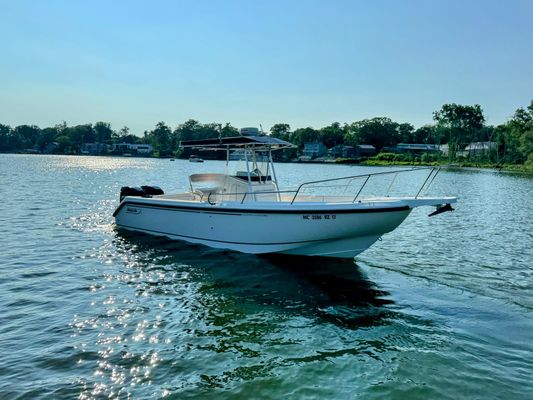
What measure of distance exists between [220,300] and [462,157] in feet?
412

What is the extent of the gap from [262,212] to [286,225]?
0.79 metres

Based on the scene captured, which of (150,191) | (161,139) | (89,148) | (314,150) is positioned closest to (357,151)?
(314,150)

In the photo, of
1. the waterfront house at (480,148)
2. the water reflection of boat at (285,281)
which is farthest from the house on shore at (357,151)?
the water reflection of boat at (285,281)

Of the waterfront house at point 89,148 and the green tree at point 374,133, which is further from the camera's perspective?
the waterfront house at point 89,148

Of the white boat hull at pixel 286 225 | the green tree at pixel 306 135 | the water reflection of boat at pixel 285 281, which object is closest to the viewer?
the water reflection of boat at pixel 285 281

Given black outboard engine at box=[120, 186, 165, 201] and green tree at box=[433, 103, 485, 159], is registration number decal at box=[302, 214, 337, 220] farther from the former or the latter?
green tree at box=[433, 103, 485, 159]

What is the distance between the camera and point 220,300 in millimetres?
9336

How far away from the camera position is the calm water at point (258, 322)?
596cm

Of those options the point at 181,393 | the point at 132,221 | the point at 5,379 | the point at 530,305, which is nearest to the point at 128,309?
the point at 5,379

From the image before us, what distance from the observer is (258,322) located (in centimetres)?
813

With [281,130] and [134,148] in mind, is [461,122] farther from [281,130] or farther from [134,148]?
[134,148]

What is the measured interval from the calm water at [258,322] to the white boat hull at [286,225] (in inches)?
19.7

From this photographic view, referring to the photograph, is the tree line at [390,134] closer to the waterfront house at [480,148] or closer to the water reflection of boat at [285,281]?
the waterfront house at [480,148]

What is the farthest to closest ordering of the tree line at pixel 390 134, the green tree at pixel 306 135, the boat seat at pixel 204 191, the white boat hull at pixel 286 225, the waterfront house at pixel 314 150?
the green tree at pixel 306 135, the waterfront house at pixel 314 150, the tree line at pixel 390 134, the boat seat at pixel 204 191, the white boat hull at pixel 286 225
